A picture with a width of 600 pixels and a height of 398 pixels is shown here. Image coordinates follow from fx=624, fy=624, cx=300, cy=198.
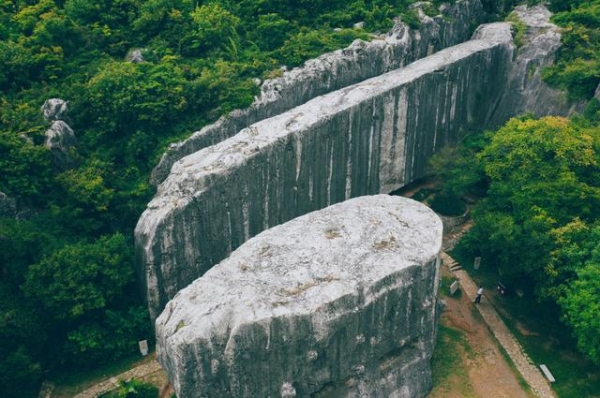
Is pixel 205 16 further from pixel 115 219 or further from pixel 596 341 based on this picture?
pixel 596 341

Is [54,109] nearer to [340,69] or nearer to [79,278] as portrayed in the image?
[79,278]

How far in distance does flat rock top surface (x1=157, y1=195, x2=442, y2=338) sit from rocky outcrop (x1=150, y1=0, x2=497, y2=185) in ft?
19.0

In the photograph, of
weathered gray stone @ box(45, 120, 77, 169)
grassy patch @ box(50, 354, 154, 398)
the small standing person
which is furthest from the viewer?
the small standing person

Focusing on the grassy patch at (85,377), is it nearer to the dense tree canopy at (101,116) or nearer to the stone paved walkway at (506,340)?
the dense tree canopy at (101,116)

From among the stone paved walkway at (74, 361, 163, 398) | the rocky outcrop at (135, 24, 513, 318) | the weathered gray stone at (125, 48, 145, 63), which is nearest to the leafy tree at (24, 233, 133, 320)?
the rocky outcrop at (135, 24, 513, 318)

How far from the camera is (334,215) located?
67.7 ft

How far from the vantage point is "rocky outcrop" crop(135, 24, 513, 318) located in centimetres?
2100

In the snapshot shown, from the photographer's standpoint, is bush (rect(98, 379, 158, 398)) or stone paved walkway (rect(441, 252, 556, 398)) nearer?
bush (rect(98, 379, 158, 398))

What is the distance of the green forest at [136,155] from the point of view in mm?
19719

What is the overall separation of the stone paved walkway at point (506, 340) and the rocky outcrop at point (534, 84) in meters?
8.86

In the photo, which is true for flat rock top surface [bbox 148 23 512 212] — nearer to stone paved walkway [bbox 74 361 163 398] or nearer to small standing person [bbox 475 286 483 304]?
stone paved walkway [bbox 74 361 163 398]

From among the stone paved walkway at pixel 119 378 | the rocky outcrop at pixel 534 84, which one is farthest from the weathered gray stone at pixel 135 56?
the rocky outcrop at pixel 534 84

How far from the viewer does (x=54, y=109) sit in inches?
902

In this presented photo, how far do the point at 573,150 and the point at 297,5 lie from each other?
565 inches
